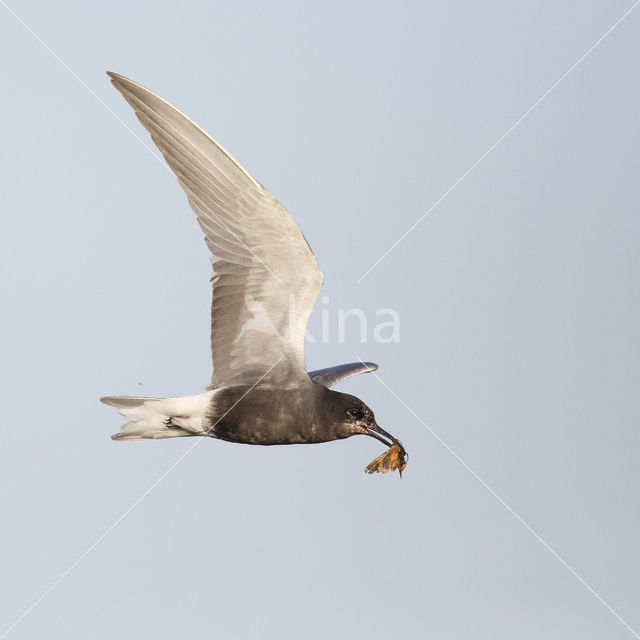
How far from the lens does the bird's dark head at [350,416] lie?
601 inches

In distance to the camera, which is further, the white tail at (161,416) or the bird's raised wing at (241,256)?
the white tail at (161,416)

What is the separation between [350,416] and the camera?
1531cm

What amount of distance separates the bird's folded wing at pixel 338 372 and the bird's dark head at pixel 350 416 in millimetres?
2055

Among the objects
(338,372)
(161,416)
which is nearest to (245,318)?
(161,416)

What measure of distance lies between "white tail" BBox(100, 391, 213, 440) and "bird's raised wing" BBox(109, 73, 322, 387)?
43 centimetres

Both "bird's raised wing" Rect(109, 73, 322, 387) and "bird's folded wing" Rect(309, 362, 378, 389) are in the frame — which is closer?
"bird's raised wing" Rect(109, 73, 322, 387)

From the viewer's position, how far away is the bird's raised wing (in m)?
14.6

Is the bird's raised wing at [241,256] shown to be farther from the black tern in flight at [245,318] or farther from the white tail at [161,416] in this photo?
the white tail at [161,416]

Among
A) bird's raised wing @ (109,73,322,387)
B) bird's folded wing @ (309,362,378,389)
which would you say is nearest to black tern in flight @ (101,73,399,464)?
bird's raised wing @ (109,73,322,387)

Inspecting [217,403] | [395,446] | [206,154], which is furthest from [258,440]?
[206,154]

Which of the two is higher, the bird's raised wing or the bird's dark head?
the bird's raised wing

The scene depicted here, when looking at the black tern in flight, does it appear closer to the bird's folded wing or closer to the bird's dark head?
the bird's dark head

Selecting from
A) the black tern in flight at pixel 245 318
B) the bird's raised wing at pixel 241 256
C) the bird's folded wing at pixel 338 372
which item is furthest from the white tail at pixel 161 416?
the bird's folded wing at pixel 338 372

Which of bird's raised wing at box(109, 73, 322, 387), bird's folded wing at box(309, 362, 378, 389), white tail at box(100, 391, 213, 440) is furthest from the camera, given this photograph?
bird's folded wing at box(309, 362, 378, 389)
